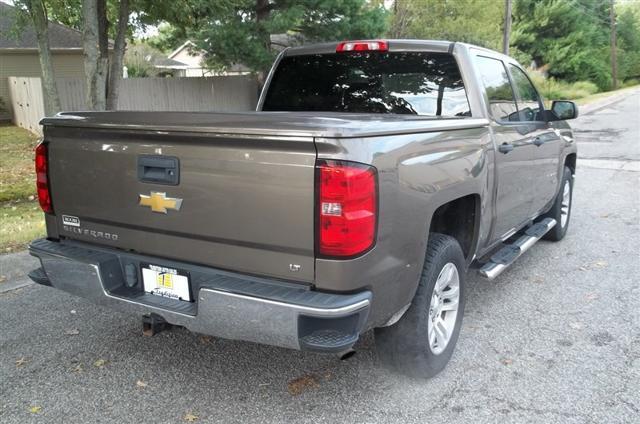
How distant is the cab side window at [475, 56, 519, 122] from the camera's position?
4.17 meters

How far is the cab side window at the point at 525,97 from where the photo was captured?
4.87m

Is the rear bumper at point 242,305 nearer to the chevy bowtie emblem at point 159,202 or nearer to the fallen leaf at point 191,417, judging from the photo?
the chevy bowtie emblem at point 159,202

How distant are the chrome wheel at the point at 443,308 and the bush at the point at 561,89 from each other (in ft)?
100

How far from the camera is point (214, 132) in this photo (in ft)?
8.67

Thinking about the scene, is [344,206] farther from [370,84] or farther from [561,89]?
[561,89]

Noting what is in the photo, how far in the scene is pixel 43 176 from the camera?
334 cm

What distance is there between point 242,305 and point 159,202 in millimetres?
733

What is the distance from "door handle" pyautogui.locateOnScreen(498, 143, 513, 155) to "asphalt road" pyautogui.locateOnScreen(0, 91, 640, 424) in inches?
49.7

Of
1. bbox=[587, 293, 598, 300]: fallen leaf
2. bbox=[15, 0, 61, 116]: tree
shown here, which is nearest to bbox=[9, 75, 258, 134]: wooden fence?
bbox=[15, 0, 61, 116]: tree

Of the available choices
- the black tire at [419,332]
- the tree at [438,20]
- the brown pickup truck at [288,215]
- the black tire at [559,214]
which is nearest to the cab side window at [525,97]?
the brown pickup truck at [288,215]

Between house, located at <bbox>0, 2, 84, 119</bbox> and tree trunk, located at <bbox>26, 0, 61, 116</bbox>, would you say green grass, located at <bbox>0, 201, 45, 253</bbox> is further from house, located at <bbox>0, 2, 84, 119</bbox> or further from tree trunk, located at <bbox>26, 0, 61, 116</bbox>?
house, located at <bbox>0, 2, 84, 119</bbox>

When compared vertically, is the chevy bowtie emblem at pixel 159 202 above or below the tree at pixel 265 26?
below

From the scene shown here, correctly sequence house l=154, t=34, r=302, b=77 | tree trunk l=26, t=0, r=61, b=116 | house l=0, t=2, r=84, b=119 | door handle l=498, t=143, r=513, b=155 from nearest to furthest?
door handle l=498, t=143, r=513, b=155
tree trunk l=26, t=0, r=61, b=116
house l=154, t=34, r=302, b=77
house l=0, t=2, r=84, b=119

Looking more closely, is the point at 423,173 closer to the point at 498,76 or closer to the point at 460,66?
the point at 460,66
